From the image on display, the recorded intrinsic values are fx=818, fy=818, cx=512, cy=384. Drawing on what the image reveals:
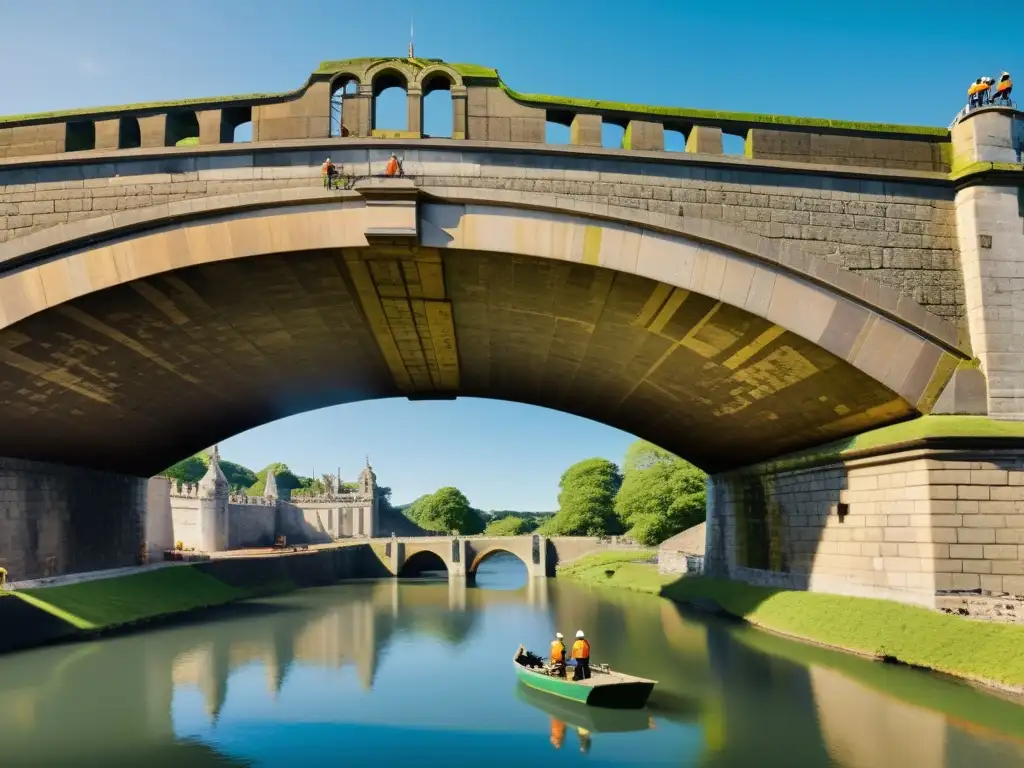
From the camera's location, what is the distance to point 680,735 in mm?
14828

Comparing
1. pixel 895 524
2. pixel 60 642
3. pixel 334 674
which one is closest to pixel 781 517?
pixel 895 524

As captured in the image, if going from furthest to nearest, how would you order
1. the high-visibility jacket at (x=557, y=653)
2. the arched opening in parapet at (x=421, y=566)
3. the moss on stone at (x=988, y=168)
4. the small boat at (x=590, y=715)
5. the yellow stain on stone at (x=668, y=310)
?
the arched opening in parapet at (x=421, y=566), the yellow stain on stone at (x=668, y=310), the moss on stone at (x=988, y=168), the high-visibility jacket at (x=557, y=653), the small boat at (x=590, y=715)

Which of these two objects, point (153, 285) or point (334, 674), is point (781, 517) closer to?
point (334, 674)

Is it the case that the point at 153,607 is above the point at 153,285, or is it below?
below

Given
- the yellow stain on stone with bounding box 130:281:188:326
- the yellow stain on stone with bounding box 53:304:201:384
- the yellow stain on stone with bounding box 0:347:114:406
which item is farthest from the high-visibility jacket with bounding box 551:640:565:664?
the yellow stain on stone with bounding box 0:347:114:406

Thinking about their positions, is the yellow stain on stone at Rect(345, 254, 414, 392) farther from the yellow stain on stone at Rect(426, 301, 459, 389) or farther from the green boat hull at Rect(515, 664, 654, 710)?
the green boat hull at Rect(515, 664, 654, 710)

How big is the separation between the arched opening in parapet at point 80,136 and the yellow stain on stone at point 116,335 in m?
3.89

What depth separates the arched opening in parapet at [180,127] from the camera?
64.1 ft

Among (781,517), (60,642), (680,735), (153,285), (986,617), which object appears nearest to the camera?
(680,735)

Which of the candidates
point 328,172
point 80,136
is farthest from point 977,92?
point 80,136

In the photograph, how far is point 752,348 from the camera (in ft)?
67.8

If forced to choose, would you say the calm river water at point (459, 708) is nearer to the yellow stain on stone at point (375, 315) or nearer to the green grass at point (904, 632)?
the green grass at point (904, 632)

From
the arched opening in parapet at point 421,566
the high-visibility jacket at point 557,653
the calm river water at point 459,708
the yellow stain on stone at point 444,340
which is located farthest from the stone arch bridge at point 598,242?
the arched opening in parapet at point 421,566

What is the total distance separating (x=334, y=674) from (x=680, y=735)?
10.3 m
